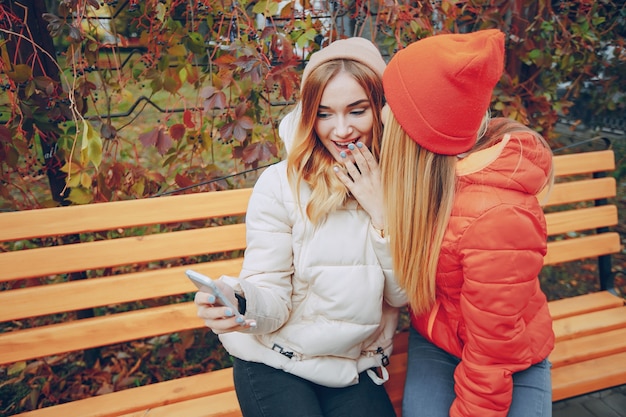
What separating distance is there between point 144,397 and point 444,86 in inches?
63.8

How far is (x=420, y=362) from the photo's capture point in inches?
79.0

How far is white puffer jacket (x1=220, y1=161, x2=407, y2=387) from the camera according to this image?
5.94 feet

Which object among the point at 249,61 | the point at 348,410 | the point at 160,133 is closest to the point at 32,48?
the point at 160,133

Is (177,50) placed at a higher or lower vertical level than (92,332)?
higher

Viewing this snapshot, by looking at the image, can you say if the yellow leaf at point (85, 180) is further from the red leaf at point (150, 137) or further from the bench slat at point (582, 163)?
the bench slat at point (582, 163)

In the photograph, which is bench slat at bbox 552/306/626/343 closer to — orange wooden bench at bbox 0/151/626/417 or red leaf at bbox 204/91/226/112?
orange wooden bench at bbox 0/151/626/417

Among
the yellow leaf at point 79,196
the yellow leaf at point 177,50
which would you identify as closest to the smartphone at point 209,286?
the yellow leaf at point 79,196

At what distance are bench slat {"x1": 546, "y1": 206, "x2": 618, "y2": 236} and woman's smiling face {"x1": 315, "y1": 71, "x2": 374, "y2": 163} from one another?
1.31m

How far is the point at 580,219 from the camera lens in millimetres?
2705

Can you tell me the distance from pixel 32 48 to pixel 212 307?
1653 mm

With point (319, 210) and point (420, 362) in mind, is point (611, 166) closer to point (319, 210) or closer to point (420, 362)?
point (420, 362)

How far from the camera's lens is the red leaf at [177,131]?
255cm

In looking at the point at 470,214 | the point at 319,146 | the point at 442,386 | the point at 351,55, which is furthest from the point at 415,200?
the point at 442,386

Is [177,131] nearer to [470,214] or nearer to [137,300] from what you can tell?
[137,300]
